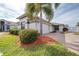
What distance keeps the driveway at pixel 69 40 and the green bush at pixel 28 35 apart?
0.26 metres

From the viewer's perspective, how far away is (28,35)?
3.43m

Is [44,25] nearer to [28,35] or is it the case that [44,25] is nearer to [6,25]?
[28,35]

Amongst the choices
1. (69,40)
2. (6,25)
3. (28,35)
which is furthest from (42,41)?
(6,25)

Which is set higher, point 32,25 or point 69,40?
point 32,25

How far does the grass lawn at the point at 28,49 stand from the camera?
3.37 m

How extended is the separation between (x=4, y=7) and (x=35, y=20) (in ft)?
1.76

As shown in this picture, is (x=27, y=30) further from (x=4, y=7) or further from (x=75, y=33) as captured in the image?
(x=75, y=33)

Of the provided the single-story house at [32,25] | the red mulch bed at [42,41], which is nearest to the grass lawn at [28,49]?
the red mulch bed at [42,41]

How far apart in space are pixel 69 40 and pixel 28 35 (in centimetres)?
66

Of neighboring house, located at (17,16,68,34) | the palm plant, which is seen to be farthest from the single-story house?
the palm plant

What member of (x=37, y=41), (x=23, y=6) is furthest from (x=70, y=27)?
(x=23, y=6)

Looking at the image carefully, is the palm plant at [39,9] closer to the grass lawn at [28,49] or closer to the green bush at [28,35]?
the green bush at [28,35]

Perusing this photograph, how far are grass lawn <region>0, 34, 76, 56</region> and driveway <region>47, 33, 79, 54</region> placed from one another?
79 mm

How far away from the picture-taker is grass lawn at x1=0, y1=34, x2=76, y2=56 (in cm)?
337
